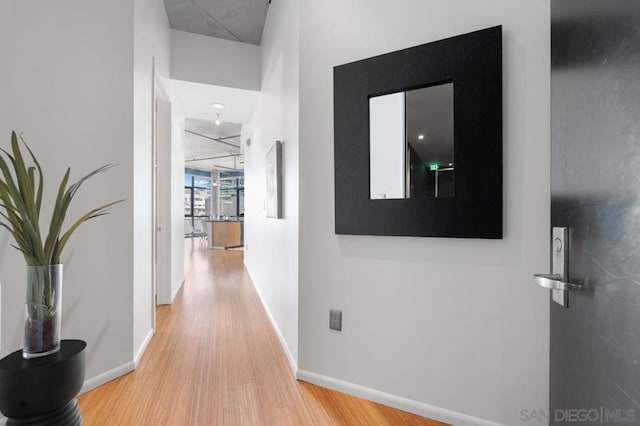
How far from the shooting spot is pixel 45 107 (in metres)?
1.72

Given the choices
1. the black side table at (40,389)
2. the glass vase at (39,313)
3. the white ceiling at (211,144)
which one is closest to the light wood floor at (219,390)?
the black side table at (40,389)

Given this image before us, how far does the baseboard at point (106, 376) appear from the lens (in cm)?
187

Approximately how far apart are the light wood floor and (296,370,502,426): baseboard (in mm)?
32

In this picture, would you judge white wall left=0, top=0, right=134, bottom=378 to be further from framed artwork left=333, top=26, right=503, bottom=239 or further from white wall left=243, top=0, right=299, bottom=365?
framed artwork left=333, top=26, right=503, bottom=239

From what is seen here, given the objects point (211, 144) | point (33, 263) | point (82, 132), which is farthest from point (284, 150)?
point (211, 144)

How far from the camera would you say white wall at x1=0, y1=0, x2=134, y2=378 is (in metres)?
1.60

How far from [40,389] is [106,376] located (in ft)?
3.02

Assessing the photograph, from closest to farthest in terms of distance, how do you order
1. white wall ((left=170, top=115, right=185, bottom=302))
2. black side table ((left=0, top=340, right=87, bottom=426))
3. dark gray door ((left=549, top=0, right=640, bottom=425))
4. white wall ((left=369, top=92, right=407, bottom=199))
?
dark gray door ((left=549, top=0, right=640, bottom=425))
black side table ((left=0, top=340, right=87, bottom=426))
white wall ((left=369, top=92, right=407, bottom=199))
white wall ((left=170, top=115, right=185, bottom=302))

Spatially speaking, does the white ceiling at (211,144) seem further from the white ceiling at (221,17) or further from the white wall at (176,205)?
the white ceiling at (221,17)

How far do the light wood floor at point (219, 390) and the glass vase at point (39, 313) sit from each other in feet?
1.95

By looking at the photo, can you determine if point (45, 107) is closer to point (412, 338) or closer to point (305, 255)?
point (305, 255)

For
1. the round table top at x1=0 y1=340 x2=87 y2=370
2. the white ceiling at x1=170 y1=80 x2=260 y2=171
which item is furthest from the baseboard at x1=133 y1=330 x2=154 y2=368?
the white ceiling at x1=170 y1=80 x2=260 y2=171

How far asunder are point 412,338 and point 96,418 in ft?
5.64

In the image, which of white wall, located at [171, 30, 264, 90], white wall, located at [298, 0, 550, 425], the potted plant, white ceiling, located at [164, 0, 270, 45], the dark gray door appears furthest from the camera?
white wall, located at [171, 30, 264, 90]
